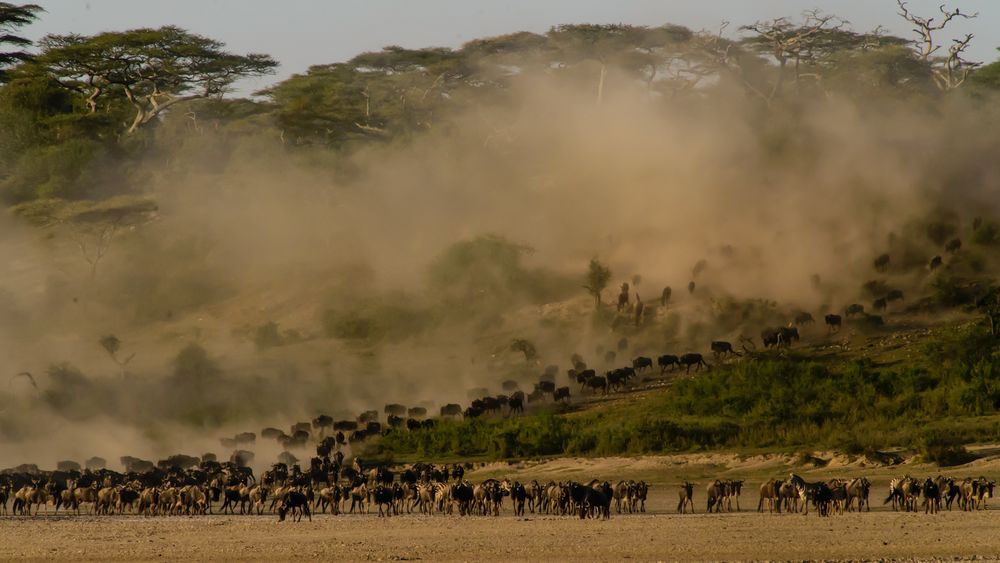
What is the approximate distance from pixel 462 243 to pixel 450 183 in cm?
1569

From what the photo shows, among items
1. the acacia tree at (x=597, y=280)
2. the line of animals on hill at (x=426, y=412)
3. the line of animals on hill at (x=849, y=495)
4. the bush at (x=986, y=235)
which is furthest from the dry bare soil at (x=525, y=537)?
the acacia tree at (x=597, y=280)

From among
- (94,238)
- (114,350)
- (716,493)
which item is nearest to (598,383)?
(716,493)

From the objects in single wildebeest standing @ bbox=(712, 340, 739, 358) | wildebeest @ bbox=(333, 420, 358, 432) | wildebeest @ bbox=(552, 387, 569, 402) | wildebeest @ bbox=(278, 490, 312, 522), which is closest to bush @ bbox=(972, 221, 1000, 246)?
single wildebeest standing @ bbox=(712, 340, 739, 358)

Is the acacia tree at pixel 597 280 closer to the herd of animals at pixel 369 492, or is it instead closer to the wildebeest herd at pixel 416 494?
the herd of animals at pixel 369 492

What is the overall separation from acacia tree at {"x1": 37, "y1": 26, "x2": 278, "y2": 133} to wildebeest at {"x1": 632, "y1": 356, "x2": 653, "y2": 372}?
41879mm

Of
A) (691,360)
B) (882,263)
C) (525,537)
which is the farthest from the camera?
(882,263)

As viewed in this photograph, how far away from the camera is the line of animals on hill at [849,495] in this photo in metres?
28.7

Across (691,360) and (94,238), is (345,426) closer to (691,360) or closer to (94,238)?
(691,360)

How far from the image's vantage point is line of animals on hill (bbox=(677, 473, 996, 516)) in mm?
28703

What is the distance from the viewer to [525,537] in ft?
84.6

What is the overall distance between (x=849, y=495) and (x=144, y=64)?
6612 cm

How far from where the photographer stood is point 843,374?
141ft

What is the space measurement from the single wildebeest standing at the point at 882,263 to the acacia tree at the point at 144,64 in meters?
40.1

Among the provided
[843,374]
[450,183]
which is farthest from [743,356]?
[450,183]
